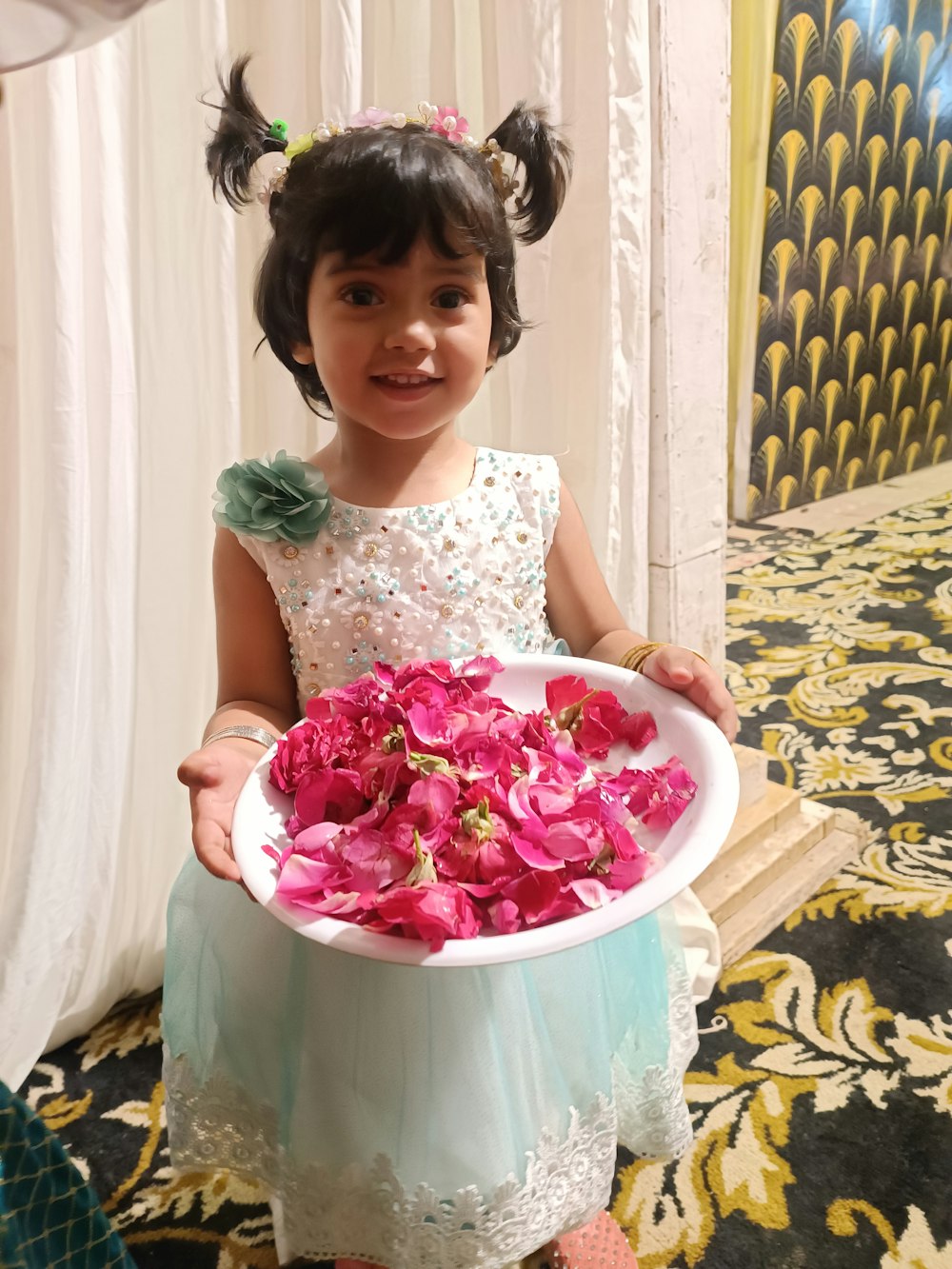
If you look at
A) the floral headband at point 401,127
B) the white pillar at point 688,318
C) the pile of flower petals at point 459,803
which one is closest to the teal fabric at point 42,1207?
the pile of flower petals at point 459,803

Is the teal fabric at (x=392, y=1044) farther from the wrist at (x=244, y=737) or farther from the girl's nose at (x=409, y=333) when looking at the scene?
the girl's nose at (x=409, y=333)

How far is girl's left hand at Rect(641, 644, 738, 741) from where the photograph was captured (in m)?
0.71

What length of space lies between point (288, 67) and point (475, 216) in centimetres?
42

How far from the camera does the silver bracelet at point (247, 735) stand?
0.75m

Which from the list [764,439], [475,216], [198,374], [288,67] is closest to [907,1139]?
[475,216]

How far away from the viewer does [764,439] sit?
3.03 meters

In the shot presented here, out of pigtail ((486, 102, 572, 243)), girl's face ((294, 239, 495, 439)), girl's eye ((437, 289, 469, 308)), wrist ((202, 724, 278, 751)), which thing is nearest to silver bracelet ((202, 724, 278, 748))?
wrist ((202, 724, 278, 751))

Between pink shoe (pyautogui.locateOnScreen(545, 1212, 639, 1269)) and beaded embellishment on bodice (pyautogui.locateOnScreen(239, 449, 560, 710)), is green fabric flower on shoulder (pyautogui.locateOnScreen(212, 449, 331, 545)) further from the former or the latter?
pink shoe (pyautogui.locateOnScreen(545, 1212, 639, 1269))

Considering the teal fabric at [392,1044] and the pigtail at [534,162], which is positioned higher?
the pigtail at [534,162]

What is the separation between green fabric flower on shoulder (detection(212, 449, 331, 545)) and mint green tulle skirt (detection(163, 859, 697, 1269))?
0.30 meters

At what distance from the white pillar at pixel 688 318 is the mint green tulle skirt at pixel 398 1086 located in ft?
2.02

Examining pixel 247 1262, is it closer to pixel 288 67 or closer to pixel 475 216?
pixel 475 216

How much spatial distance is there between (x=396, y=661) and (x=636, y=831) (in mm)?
A: 268

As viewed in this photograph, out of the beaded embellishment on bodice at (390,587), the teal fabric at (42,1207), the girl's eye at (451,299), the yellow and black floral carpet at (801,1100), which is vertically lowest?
the yellow and black floral carpet at (801,1100)
